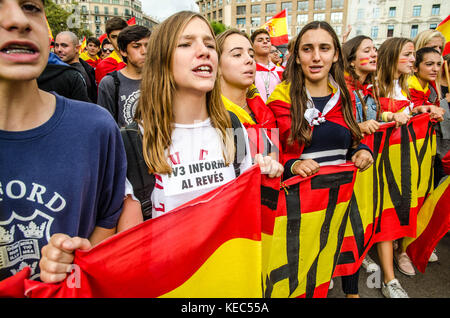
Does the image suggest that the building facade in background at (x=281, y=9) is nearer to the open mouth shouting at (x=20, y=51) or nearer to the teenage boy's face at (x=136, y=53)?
the teenage boy's face at (x=136, y=53)

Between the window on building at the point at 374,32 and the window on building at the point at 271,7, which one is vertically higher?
the window on building at the point at 271,7

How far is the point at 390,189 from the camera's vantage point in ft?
8.84

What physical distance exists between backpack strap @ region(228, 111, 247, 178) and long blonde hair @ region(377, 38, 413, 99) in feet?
8.02

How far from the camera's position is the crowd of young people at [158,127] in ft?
3.21

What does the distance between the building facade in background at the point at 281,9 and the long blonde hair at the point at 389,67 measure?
5833 centimetres

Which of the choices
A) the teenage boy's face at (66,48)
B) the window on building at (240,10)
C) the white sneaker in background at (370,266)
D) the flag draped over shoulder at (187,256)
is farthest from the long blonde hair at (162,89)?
the window on building at (240,10)

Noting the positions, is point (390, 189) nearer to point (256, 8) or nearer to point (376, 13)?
point (376, 13)

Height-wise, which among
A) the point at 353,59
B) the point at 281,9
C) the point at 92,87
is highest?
the point at 281,9

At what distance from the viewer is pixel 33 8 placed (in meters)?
0.96

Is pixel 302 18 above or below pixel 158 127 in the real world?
above

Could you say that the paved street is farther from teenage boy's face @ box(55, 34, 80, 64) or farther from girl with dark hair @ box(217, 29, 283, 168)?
teenage boy's face @ box(55, 34, 80, 64)

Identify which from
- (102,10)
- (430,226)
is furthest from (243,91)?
(102,10)

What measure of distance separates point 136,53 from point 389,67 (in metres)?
3.02
